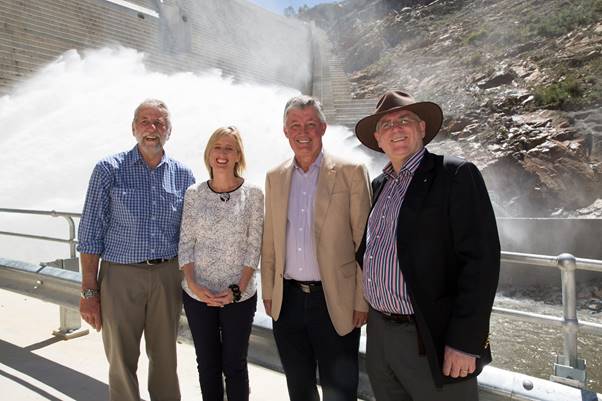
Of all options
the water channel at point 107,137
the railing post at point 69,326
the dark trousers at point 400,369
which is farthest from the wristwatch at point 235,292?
the water channel at point 107,137

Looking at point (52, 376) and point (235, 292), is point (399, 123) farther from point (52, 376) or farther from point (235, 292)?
point (52, 376)

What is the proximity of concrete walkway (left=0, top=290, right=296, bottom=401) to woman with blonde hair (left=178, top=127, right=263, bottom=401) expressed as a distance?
0.99m

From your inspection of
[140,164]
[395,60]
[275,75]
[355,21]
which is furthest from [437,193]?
[355,21]

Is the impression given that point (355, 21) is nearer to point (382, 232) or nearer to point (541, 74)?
point (541, 74)

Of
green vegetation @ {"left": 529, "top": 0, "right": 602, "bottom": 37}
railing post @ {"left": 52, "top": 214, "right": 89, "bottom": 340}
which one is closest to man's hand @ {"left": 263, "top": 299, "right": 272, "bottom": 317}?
railing post @ {"left": 52, "top": 214, "right": 89, "bottom": 340}

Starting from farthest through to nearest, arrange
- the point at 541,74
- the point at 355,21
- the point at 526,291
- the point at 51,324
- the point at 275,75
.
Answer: the point at 355,21
the point at 275,75
the point at 541,74
the point at 526,291
the point at 51,324

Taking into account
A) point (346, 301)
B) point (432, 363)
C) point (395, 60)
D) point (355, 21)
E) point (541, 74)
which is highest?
point (355, 21)

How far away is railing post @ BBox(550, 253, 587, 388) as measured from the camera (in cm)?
221

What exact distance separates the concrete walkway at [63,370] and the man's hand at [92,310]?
88 cm

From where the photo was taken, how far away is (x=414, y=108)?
200 centimetres

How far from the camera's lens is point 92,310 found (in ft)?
8.35

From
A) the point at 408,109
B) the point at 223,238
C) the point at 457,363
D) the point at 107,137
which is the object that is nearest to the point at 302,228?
the point at 223,238

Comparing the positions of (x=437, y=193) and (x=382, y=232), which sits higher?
(x=437, y=193)

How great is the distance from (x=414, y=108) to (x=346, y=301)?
93cm
